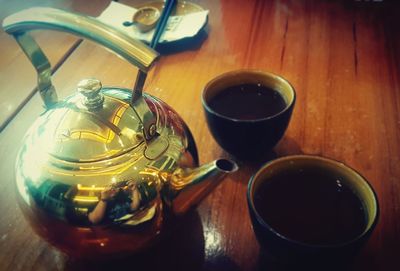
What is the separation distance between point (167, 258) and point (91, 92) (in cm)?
29

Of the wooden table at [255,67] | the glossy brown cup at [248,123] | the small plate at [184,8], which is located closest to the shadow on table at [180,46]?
the wooden table at [255,67]

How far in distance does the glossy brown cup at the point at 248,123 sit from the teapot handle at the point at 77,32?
0.23 metres

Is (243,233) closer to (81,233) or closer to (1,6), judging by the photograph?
(81,233)

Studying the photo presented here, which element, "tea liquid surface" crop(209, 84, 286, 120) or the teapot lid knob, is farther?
"tea liquid surface" crop(209, 84, 286, 120)

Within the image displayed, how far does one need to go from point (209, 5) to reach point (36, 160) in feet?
3.10

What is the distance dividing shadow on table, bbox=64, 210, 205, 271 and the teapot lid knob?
0.21 meters

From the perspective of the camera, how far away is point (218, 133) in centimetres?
74

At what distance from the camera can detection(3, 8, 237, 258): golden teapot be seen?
55 centimetres

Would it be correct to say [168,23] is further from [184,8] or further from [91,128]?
[91,128]

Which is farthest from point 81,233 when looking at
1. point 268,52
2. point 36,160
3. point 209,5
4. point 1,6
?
point 1,6

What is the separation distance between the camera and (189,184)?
58 cm

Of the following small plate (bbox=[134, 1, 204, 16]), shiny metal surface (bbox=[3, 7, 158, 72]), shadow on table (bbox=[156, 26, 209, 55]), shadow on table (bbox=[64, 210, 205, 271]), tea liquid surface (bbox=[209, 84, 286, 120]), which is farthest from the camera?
small plate (bbox=[134, 1, 204, 16])

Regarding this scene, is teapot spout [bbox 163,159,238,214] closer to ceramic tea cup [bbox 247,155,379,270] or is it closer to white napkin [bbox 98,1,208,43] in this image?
ceramic tea cup [bbox 247,155,379,270]

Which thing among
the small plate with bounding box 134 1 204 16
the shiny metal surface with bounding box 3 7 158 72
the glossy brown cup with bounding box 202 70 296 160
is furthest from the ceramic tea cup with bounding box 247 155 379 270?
the small plate with bounding box 134 1 204 16
